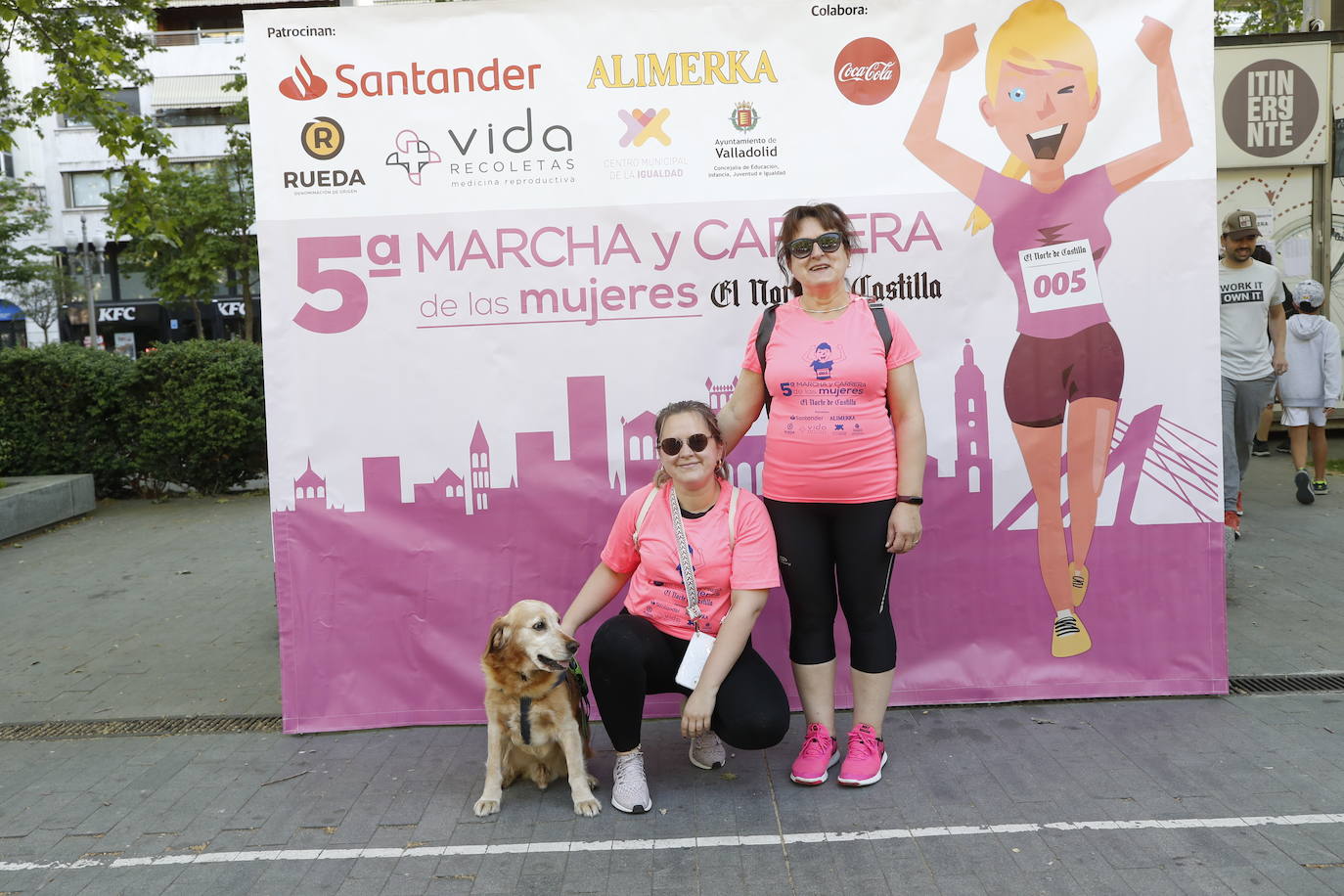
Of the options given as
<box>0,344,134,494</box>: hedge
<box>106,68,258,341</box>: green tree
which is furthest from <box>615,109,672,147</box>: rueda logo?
<box>106,68,258,341</box>: green tree

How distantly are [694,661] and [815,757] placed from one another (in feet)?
1.95

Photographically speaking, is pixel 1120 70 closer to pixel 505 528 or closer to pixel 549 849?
pixel 505 528

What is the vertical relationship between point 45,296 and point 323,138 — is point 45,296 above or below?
above

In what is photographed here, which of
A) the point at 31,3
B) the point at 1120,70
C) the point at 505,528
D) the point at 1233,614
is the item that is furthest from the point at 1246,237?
the point at 31,3

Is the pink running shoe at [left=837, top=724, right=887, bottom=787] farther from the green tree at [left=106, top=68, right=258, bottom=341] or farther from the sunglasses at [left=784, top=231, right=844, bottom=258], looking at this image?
the green tree at [left=106, top=68, right=258, bottom=341]

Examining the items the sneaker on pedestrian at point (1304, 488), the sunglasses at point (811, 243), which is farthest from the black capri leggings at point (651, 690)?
the sneaker on pedestrian at point (1304, 488)

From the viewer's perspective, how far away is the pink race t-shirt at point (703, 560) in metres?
3.76

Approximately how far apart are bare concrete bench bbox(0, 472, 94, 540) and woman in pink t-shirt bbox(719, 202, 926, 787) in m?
8.03

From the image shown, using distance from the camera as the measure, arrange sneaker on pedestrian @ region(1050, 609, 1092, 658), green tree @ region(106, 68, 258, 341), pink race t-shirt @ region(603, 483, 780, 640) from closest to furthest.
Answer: pink race t-shirt @ region(603, 483, 780, 640)
sneaker on pedestrian @ region(1050, 609, 1092, 658)
green tree @ region(106, 68, 258, 341)

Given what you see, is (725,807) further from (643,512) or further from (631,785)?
(643,512)

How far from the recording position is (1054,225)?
4438mm

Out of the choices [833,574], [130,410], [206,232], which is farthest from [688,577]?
[206,232]

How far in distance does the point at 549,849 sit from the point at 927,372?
2.33m

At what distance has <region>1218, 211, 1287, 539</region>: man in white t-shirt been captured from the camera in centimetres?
662
